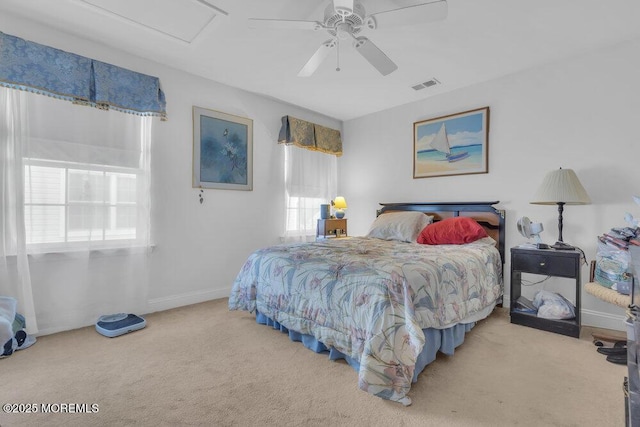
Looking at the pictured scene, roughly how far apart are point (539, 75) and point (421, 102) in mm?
1304

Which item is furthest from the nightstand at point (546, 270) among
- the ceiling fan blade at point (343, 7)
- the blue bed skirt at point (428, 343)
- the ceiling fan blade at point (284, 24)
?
the ceiling fan blade at point (284, 24)

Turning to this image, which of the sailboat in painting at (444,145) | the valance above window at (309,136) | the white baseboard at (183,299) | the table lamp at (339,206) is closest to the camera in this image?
the white baseboard at (183,299)

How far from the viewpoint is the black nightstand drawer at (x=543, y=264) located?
2.52m

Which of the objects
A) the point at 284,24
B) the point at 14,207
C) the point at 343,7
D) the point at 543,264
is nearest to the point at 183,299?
the point at 14,207

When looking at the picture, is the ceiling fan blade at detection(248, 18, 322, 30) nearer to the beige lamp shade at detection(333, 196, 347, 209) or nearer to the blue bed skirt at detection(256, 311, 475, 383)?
the blue bed skirt at detection(256, 311, 475, 383)

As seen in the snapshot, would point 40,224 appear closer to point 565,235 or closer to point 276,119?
point 276,119

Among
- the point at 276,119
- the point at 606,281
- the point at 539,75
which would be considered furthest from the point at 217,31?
the point at 606,281

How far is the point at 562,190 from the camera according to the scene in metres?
2.58

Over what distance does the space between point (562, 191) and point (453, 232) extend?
3.21 ft

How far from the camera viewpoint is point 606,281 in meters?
2.28

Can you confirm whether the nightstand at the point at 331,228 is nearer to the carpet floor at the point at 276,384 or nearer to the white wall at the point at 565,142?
the white wall at the point at 565,142

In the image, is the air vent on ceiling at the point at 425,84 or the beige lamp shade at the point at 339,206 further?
the beige lamp shade at the point at 339,206

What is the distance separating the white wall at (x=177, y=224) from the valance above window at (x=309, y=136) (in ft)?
0.55

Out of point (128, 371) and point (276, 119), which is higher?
point (276, 119)
